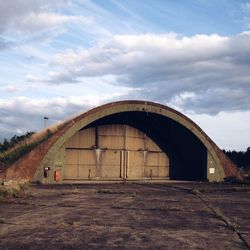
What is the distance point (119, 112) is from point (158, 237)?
18769mm

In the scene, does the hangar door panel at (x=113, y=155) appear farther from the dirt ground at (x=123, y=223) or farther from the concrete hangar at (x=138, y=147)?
the dirt ground at (x=123, y=223)

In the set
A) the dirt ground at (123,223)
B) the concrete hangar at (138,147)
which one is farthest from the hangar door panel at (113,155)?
the dirt ground at (123,223)

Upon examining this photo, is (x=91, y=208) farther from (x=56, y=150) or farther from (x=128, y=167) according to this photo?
Answer: (x=128, y=167)

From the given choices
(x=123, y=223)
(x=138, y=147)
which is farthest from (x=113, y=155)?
(x=123, y=223)

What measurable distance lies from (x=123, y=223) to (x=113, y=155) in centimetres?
1939

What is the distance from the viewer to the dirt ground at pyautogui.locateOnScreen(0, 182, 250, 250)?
8.34m

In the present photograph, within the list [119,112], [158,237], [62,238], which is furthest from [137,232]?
[119,112]

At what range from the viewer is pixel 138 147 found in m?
31.1

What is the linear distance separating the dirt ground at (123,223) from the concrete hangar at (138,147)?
11.9 metres

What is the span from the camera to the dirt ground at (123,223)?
8.34 meters

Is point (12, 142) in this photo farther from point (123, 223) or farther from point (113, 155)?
point (123, 223)

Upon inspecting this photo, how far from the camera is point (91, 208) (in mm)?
13539

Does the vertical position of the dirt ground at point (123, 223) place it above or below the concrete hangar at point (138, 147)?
below

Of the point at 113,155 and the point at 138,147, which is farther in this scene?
the point at 138,147
